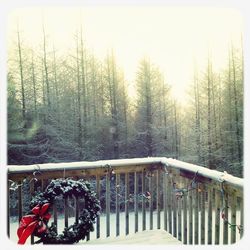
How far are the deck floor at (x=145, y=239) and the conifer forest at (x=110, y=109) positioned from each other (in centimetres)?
135

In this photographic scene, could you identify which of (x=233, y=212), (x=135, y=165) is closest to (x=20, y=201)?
(x=135, y=165)

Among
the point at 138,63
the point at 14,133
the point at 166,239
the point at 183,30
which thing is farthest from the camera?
the point at 138,63

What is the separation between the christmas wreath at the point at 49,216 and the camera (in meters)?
2.76

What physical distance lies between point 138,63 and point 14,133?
6.49ft

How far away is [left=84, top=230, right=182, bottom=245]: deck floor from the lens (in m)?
3.03

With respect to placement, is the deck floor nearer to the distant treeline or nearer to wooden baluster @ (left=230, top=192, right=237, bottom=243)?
wooden baluster @ (left=230, top=192, right=237, bottom=243)

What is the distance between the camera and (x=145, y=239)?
3125mm

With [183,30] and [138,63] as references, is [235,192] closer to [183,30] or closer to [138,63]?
[183,30]

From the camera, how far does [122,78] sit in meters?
5.80

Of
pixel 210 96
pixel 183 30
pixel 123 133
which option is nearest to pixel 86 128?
pixel 123 133

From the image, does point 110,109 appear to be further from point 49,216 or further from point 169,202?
point 49,216

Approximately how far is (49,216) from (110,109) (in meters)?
3.43

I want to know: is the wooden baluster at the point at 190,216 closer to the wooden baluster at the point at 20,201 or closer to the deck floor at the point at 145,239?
the deck floor at the point at 145,239

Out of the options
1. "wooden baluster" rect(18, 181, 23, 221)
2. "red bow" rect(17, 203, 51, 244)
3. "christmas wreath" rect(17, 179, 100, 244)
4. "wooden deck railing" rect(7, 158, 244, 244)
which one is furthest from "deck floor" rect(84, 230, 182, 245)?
"wooden baluster" rect(18, 181, 23, 221)
